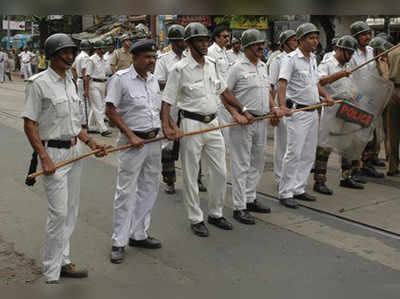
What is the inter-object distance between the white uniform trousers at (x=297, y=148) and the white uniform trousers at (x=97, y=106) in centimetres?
580

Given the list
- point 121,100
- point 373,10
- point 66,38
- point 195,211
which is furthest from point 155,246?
point 373,10

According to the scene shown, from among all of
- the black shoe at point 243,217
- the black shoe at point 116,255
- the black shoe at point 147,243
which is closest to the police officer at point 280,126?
the black shoe at point 243,217

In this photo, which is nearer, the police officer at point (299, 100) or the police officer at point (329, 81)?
the police officer at point (299, 100)

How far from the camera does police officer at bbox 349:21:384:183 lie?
694 centimetres

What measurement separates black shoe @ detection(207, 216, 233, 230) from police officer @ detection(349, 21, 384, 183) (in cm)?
286

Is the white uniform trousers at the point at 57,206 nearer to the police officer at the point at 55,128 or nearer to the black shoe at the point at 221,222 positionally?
the police officer at the point at 55,128

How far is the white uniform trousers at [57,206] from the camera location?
3749 millimetres

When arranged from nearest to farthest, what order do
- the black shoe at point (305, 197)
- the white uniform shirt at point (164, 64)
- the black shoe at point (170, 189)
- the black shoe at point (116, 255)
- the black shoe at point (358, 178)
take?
the black shoe at point (116, 255)
the black shoe at point (305, 197)
the black shoe at point (170, 189)
the white uniform shirt at point (164, 64)
the black shoe at point (358, 178)

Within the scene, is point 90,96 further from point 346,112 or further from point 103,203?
point 346,112

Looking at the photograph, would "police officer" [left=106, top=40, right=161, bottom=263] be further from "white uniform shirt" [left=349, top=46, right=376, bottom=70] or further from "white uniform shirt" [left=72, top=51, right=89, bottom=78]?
"white uniform shirt" [left=72, top=51, right=89, bottom=78]

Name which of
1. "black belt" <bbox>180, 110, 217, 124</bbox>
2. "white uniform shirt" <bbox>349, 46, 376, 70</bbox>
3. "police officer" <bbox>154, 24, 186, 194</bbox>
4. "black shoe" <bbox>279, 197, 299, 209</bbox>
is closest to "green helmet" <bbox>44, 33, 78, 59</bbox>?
"black belt" <bbox>180, 110, 217, 124</bbox>

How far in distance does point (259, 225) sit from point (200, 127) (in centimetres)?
127

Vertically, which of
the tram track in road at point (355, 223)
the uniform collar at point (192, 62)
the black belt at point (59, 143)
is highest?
the uniform collar at point (192, 62)

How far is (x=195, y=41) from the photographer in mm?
4859
